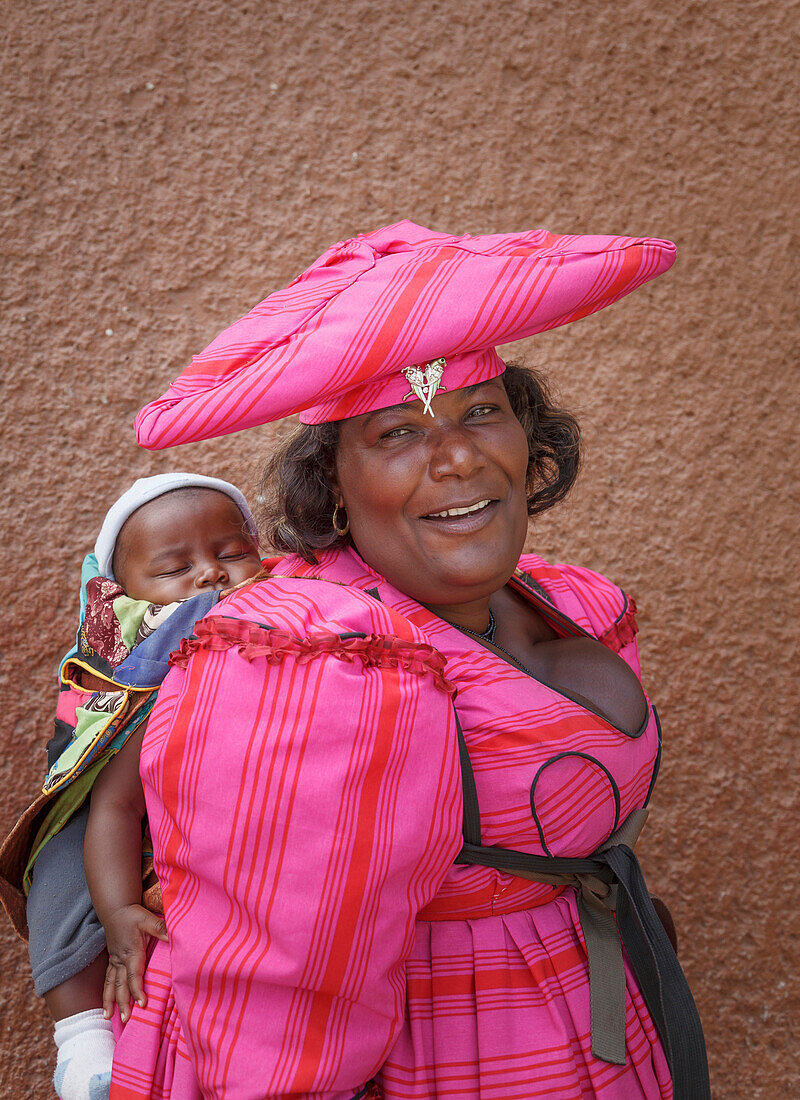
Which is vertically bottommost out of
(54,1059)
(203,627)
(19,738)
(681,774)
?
(54,1059)

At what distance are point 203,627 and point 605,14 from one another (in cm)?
204

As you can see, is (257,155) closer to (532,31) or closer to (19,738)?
(532,31)

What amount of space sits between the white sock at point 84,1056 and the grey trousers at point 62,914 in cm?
6

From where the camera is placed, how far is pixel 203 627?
1.05m

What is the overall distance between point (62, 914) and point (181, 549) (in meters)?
0.62

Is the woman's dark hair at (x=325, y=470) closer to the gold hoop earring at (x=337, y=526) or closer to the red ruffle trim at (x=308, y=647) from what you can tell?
the gold hoop earring at (x=337, y=526)

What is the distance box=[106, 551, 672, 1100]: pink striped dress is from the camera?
95 centimetres

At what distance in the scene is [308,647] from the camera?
0.99 metres

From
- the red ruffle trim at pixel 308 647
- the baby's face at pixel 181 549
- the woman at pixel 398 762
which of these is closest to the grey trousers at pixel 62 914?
the woman at pixel 398 762

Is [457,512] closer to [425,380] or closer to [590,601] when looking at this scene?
[425,380]

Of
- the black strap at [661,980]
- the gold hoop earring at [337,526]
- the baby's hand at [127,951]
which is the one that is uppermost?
the gold hoop earring at [337,526]

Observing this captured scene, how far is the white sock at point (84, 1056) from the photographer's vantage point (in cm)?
119

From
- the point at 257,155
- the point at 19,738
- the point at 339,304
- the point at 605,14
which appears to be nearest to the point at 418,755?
the point at 339,304

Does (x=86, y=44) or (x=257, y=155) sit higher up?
(x=86, y=44)
